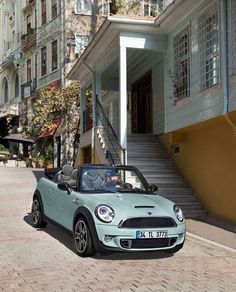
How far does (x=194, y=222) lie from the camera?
443 inches

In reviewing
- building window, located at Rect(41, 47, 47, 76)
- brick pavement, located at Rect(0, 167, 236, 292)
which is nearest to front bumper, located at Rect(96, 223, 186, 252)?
brick pavement, located at Rect(0, 167, 236, 292)

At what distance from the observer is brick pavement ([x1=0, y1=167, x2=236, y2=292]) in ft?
19.4

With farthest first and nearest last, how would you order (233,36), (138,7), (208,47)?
(138,7) → (208,47) → (233,36)

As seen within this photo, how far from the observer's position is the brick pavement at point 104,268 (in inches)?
232

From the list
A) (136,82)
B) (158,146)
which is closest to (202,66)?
(158,146)

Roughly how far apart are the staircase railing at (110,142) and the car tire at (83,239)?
581 centimetres

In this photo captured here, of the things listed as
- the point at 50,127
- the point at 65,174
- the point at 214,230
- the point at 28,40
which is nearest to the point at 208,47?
the point at 214,230

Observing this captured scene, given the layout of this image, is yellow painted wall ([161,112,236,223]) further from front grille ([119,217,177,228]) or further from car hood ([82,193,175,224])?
front grille ([119,217,177,228])

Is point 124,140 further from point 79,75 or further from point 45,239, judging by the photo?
point 79,75

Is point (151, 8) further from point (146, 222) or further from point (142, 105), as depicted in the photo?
point (146, 222)

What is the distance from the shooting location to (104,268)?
6758 millimetres

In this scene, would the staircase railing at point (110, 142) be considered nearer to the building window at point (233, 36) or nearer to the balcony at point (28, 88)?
the building window at point (233, 36)

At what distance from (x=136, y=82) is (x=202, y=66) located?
25.2ft

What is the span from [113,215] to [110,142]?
888 cm
